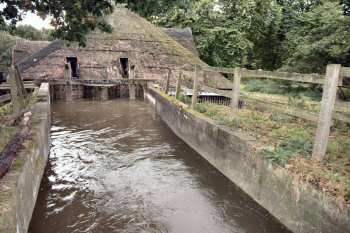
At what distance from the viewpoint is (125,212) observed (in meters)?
4.96

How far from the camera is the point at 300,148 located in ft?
16.3

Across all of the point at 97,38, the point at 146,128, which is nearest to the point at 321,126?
the point at 146,128

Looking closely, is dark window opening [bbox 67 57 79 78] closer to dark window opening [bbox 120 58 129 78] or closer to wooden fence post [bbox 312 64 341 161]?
dark window opening [bbox 120 58 129 78]

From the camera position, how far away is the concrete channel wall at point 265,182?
3688 millimetres

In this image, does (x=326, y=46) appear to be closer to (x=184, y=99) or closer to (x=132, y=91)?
(x=184, y=99)

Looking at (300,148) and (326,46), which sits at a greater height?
(326,46)

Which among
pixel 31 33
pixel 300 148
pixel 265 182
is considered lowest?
pixel 265 182

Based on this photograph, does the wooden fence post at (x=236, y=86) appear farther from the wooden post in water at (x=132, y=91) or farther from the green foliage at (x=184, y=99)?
the wooden post in water at (x=132, y=91)

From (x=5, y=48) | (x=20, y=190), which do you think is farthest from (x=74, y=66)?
(x=20, y=190)

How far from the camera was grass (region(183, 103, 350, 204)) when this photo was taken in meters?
3.88

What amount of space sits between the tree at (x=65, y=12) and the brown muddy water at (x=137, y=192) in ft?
9.97

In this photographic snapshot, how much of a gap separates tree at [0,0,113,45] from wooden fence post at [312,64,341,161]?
4.64m

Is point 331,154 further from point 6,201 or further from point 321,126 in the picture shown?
point 6,201

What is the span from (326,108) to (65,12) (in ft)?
19.6
